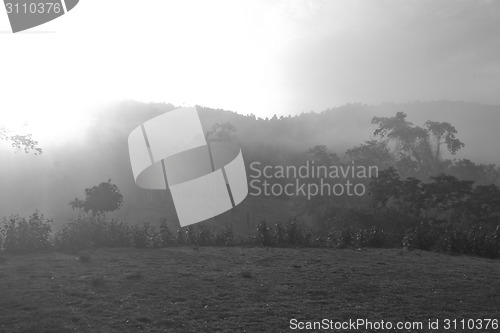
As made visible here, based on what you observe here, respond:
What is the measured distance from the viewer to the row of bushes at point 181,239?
43.9 feet

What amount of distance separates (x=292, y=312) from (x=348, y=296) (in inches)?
56.9

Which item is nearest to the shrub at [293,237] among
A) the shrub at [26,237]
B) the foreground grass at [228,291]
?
the foreground grass at [228,291]

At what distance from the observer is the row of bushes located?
43.9ft

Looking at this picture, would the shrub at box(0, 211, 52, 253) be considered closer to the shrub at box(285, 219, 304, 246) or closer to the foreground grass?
the foreground grass

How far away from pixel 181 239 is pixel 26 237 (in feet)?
16.3

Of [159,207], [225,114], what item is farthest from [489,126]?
[159,207]

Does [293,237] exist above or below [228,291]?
below

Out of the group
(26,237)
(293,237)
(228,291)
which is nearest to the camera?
(228,291)

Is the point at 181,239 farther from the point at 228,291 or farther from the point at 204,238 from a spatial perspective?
the point at 228,291

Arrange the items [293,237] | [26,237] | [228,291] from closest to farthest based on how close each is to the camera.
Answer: [228,291]
[26,237]
[293,237]

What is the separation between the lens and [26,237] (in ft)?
43.2

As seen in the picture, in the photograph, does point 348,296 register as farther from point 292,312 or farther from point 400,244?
point 400,244

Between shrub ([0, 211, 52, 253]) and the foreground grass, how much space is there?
4.08 feet

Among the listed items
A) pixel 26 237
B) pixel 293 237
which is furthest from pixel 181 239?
pixel 26 237
